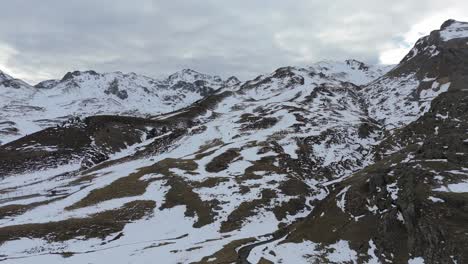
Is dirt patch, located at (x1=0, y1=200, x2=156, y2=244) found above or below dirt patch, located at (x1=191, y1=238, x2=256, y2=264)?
above

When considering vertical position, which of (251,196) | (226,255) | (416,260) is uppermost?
(251,196)

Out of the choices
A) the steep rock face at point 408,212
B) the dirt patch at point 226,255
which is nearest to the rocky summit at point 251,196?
the steep rock face at point 408,212

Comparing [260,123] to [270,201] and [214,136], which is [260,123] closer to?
[214,136]

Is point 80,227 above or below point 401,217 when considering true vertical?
below

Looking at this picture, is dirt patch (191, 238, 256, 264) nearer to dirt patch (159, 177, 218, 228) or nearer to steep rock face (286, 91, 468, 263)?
steep rock face (286, 91, 468, 263)

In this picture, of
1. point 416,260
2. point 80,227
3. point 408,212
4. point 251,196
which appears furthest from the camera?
point 251,196

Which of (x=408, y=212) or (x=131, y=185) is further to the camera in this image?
(x=131, y=185)

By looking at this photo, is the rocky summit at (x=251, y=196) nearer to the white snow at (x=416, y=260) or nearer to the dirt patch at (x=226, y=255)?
the dirt patch at (x=226, y=255)

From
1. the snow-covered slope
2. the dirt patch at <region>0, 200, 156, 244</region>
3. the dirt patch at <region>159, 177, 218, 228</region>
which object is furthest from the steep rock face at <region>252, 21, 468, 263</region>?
the dirt patch at <region>0, 200, 156, 244</region>

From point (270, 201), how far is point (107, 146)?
3711 inches

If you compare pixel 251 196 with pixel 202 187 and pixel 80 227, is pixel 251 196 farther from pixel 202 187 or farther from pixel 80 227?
pixel 80 227

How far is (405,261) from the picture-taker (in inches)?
2057

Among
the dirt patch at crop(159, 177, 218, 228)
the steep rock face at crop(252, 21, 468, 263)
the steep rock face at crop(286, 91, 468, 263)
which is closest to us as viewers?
the steep rock face at crop(286, 91, 468, 263)

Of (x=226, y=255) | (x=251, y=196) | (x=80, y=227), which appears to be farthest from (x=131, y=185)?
(x=226, y=255)
